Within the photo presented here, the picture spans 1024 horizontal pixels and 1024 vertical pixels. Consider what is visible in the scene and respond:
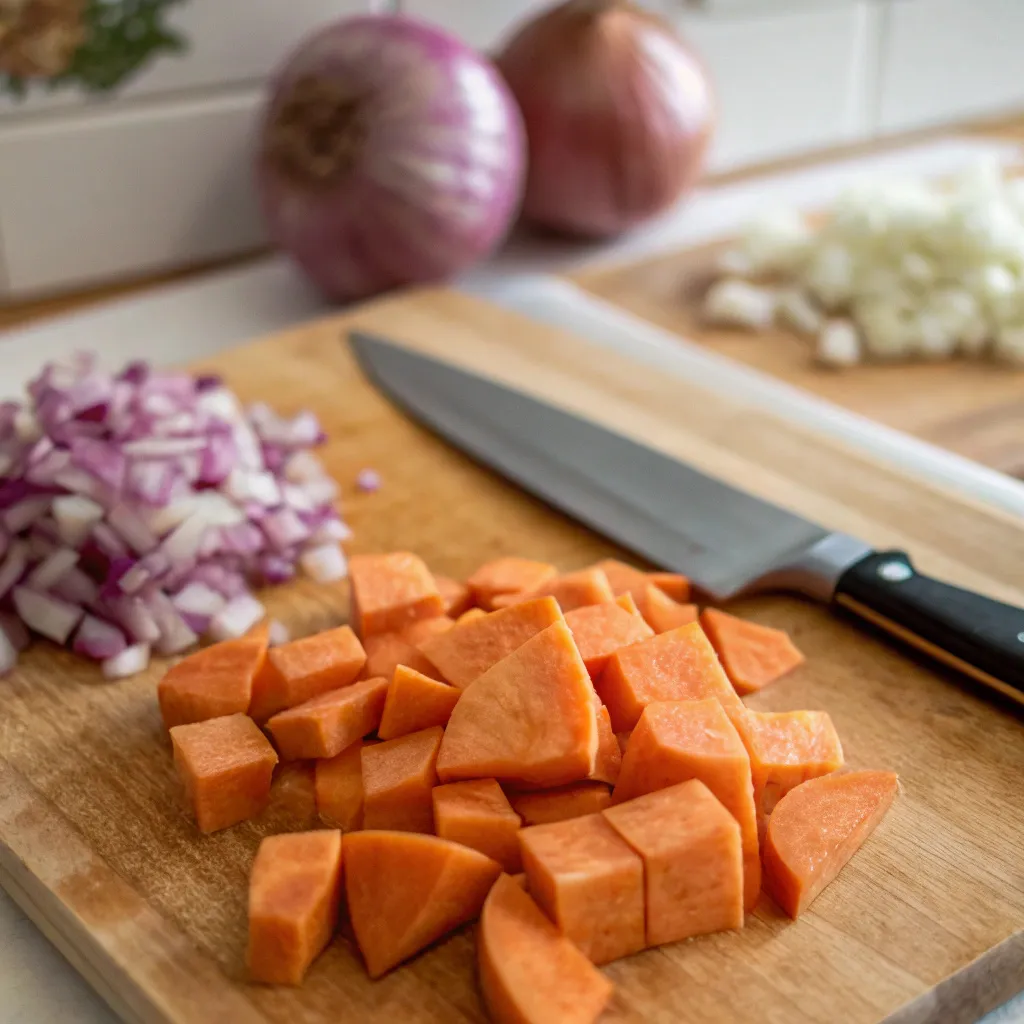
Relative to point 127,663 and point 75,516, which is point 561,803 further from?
point 75,516

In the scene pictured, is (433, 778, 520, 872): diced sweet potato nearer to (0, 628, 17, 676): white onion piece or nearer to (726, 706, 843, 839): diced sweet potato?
(726, 706, 843, 839): diced sweet potato

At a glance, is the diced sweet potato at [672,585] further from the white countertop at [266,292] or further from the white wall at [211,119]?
the white wall at [211,119]

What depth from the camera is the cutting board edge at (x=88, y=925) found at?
0.90 m

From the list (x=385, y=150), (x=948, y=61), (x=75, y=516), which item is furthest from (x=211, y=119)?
(x=948, y=61)

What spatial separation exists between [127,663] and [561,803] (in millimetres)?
484

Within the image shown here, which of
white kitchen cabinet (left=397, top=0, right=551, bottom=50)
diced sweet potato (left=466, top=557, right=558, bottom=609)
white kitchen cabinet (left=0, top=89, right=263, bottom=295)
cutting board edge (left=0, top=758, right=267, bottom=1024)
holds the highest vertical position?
white kitchen cabinet (left=397, top=0, right=551, bottom=50)

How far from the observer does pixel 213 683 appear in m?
1.15

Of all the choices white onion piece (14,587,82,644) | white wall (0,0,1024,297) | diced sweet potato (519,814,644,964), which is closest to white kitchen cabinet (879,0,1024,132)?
white wall (0,0,1024,297)

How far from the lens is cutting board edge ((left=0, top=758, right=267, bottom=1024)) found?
0.90m

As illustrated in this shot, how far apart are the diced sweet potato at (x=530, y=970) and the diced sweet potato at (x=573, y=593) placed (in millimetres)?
350

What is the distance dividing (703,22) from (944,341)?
99 cm

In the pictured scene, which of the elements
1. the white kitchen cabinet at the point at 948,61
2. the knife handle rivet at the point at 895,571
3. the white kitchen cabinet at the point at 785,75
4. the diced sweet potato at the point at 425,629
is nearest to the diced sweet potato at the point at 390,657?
the diced sweet potato at the point at 425,629

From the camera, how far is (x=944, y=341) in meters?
1.85

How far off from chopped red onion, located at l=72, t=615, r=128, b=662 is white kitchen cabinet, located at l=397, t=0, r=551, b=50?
143cm
